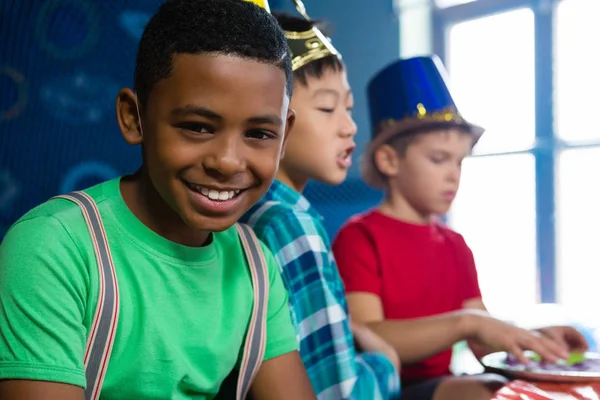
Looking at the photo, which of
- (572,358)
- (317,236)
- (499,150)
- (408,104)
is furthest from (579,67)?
(317,236)

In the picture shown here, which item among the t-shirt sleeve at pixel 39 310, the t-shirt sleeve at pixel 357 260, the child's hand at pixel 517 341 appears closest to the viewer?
the t-shirt sleeve at pixel 39 310

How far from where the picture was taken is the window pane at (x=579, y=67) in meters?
2.17

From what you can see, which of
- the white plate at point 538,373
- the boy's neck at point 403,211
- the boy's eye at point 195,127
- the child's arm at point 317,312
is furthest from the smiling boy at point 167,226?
the boy's neck at point 403,211

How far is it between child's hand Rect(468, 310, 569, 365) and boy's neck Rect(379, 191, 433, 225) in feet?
1.10

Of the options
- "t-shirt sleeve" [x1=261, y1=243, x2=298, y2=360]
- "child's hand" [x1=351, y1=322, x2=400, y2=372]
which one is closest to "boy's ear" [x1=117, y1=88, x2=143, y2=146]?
"t-shirt sleeve" [x1=261, y1=243, x2=298, y2=360]

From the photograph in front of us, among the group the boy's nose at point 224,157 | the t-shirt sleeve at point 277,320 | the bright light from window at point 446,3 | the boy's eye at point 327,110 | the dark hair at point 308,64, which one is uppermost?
the bright light from window at point 446,3

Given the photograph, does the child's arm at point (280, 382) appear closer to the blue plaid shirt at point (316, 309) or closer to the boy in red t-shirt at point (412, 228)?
the blue plaid shirt at point (316, 309)

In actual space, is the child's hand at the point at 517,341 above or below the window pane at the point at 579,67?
below

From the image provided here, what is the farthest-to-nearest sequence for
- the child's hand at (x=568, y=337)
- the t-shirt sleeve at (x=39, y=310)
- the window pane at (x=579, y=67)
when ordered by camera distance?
1. the window pane at (x=579, y=67)
2. the child's hand at (x=568, y=337)
3. the t-shirt sleeve at (x=39, y=310)

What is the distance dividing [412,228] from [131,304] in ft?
2.53

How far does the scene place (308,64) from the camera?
3.30 feet

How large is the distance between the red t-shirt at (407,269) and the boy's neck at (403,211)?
16 mm

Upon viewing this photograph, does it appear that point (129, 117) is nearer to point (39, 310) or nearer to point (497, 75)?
point (39, 310)

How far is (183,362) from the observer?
0.66m
